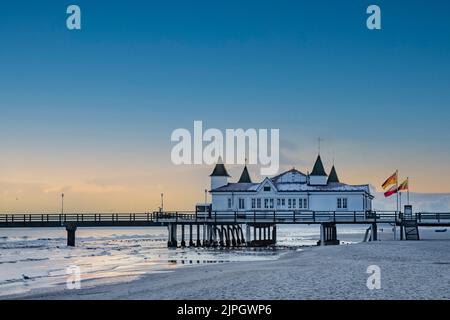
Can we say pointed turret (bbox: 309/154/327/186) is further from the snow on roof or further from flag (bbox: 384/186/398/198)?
flag (bbox: 384/186/398/198)

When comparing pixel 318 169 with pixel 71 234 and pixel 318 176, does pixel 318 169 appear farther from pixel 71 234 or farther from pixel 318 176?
pixel 71 234

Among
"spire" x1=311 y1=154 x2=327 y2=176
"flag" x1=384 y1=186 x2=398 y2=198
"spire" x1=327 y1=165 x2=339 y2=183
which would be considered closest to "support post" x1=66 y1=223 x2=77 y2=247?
"spire" x1=311 y1=154 x2=327 y2=176

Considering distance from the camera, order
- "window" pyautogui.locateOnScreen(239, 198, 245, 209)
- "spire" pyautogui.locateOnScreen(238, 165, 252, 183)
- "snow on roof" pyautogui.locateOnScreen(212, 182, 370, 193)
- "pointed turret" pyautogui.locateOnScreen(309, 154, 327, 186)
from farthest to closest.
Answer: "spire" pyautogui.locateOnScreen(238, 165, 252, 183) → "pointed turret" pyautogui.locateOnScreen(309, 154, 327, 186) → "window" pyautogui.locateOnScreen(239, 198, 245, 209) → "snow on roof" pyautogui.locateOnScreen(212, 182, 370, 193)

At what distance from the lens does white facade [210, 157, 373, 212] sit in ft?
193

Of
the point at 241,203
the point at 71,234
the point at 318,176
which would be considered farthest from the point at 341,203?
the point at 71,234

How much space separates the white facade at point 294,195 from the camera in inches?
2320

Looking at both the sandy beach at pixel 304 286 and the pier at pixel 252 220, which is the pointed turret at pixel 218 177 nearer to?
the pier at pixel 252 220

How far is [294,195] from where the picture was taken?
Result: 197 feet

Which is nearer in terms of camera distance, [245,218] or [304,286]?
[304,286]

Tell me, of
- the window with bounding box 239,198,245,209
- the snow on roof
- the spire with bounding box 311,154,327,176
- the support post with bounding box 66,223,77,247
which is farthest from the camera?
the support post with bounding box 66,223,77,247

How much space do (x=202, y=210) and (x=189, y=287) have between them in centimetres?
4196

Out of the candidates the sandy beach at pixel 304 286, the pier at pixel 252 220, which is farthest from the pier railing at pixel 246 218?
the sandy beach at pixel 304 286

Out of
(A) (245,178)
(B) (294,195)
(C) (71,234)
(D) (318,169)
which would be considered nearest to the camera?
(B) (294,195)
